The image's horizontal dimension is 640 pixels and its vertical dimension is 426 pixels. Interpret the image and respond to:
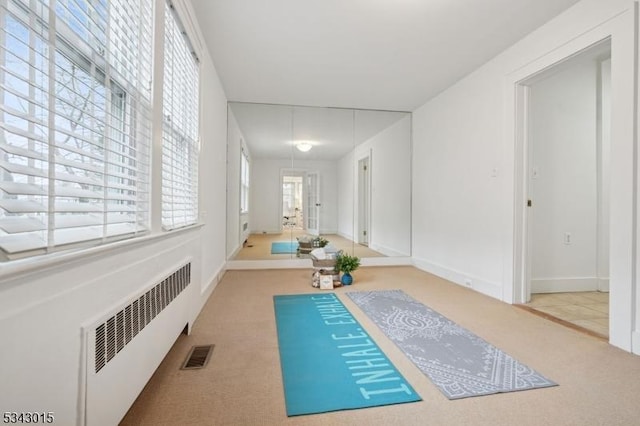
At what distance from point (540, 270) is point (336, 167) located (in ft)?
12.6

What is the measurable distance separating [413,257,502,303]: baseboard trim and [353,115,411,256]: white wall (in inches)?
Result: 23.1

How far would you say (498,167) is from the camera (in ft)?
9.89

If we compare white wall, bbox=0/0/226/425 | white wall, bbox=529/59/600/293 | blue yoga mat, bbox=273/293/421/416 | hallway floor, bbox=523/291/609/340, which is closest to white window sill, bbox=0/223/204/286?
white wall, bbox=0/0/226/425

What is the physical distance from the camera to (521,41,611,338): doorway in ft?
10.7

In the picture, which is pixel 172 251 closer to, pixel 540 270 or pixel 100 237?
pixel 100 237

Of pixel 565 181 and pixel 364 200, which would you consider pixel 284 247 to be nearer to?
pixel 364 200

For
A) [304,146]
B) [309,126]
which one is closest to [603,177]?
[309,126]

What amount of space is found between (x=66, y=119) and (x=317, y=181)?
16.1 feet

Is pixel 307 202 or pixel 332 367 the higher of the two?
pixel 307 202

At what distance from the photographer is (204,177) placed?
2807 millimetres

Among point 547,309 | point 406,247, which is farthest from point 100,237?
point 406,247

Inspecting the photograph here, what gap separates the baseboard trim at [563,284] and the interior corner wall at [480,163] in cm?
64

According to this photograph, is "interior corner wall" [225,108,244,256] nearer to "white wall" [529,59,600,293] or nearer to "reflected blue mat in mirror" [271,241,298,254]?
"reflected blue mat in mirror" [271,241,298,254]

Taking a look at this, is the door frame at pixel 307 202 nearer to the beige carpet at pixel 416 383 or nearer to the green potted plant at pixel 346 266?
the green potted plant at pixel 346 266
